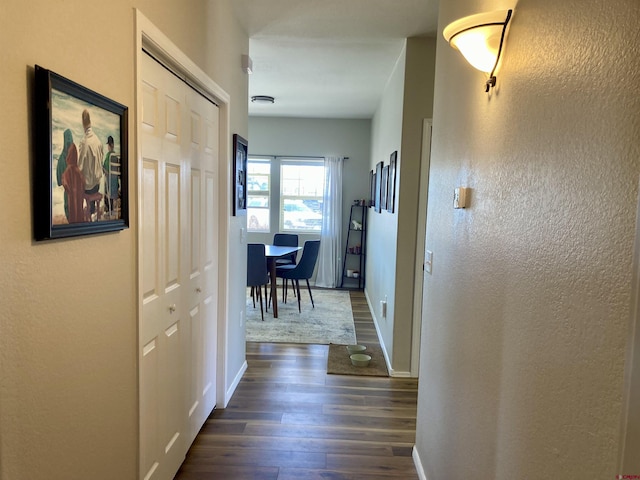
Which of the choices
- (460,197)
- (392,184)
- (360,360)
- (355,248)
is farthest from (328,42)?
(355,248)

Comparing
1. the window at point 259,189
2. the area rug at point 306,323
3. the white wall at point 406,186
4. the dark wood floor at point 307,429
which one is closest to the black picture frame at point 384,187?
the white wall at point 406,186

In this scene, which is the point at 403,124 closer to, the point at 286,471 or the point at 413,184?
the point at 413,184

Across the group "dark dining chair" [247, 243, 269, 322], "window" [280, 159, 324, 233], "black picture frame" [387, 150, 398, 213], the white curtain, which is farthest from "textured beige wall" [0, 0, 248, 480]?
"window" [280, 159, 324, 233]

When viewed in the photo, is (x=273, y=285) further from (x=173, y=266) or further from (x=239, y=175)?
(x=173, y=266)

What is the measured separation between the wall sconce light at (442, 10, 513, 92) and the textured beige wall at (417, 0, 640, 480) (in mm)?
Answer: 51

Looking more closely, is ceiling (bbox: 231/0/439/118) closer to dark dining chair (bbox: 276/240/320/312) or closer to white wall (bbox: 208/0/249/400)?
white wall (bbox: 208/0/249/400)

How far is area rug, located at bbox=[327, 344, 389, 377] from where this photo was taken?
347 cm

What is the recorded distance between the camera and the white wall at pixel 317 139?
6852 mm

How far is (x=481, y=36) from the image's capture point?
1.24 m

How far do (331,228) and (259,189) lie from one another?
1366mm

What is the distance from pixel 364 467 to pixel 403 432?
0.46 meters

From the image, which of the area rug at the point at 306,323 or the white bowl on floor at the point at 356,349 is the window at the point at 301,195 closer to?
the area rug at the point at 306,323

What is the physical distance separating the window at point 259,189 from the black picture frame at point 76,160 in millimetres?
5598

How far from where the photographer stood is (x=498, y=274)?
1.25m
